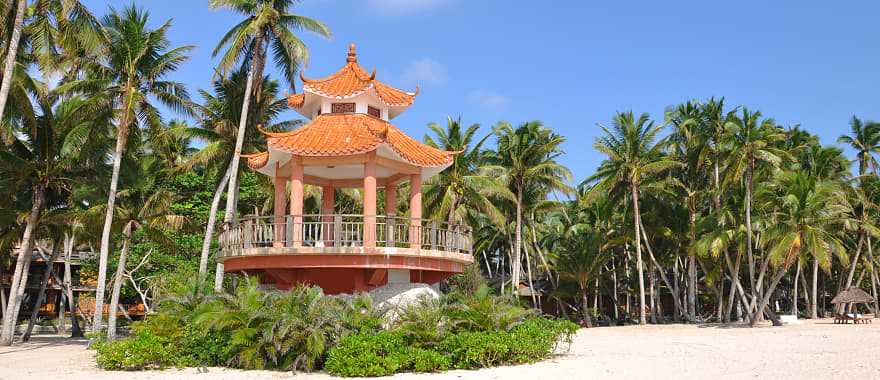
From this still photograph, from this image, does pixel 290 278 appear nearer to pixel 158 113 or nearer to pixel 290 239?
pixel 290 239

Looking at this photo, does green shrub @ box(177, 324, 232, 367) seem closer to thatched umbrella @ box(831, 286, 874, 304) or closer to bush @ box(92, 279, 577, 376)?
bush @ box(92, 279, 577, 376)

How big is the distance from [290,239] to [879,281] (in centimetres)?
5188

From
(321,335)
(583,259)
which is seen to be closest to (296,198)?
(321,335)

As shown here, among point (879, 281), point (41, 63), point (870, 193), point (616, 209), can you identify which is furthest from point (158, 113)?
point (879, 281)

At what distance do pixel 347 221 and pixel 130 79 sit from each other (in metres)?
13.0

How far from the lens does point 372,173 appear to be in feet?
60.9

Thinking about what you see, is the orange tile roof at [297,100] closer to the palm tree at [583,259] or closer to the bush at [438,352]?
the bush at [438,352]

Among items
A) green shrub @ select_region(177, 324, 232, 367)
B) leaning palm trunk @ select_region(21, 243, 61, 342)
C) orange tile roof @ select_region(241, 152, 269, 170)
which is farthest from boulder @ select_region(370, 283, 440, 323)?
leaning palm trunk @ select_region(21, 243, 61, 342)

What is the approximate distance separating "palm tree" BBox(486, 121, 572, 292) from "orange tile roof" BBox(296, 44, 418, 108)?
1954 centimetres

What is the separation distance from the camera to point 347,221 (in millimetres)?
18656

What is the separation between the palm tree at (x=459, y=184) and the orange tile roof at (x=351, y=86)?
14744 millimetres

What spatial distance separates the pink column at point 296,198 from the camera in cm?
1791

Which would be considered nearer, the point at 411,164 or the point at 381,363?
the point at 381,363

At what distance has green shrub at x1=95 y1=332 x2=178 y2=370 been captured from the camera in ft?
53.3
